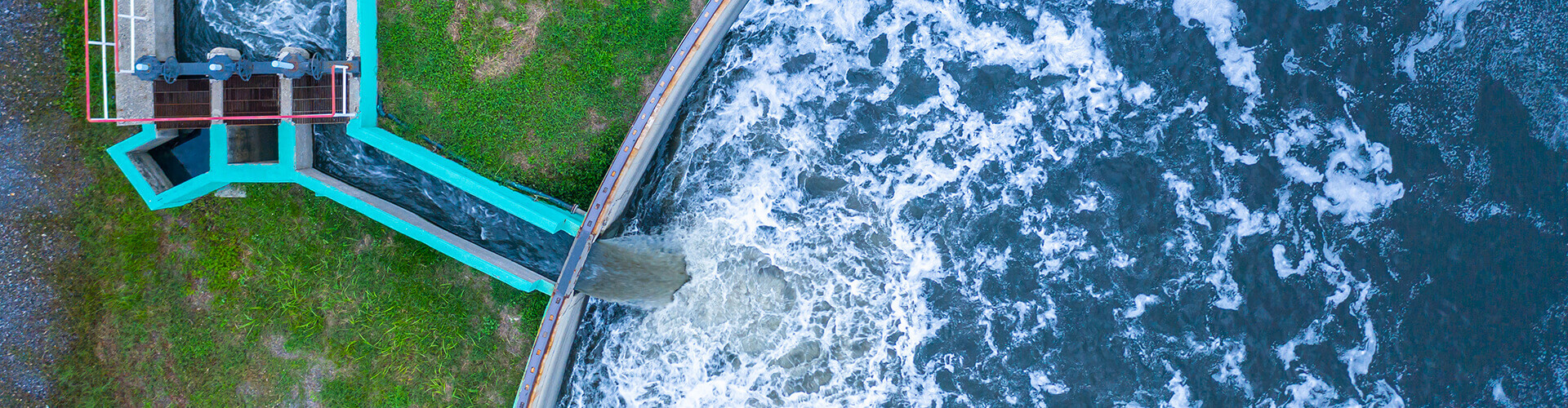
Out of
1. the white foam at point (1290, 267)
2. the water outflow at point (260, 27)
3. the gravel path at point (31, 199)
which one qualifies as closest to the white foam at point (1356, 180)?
the white foam at point (1290, 267)

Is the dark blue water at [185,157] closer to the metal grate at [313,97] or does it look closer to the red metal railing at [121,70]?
the red metal railing at [121,70]

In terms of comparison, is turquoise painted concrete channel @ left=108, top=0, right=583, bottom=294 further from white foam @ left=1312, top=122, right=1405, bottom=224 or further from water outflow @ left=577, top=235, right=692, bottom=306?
white foam @ left=1312, top=122, right=1405, bottom=224

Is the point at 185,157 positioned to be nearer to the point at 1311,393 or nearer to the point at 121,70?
the point at 121,70

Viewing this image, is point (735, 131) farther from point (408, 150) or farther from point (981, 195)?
point (408, 150)

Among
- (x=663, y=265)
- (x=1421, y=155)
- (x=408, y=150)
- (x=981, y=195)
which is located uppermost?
(x=1421, y=155)

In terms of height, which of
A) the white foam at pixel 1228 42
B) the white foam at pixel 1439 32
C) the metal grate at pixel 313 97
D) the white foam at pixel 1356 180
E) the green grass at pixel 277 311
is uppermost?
the white foam at pixel 1439 32

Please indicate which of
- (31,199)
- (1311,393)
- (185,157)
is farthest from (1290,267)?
(31,199)

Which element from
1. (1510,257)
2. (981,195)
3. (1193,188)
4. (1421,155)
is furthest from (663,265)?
(1510,257)
